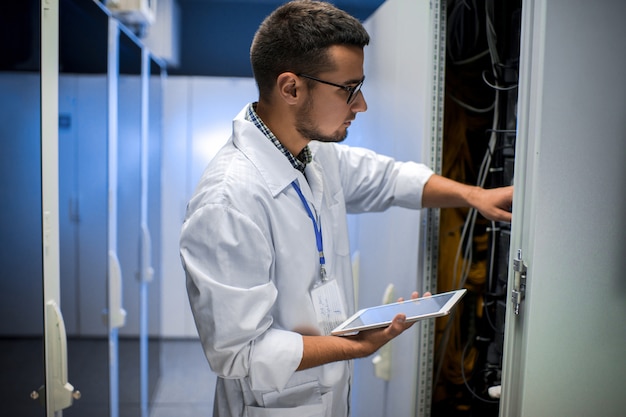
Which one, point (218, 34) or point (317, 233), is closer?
point (317, 233)

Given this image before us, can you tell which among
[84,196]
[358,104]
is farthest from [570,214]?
[84,196]

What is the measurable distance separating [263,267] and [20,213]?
25.5 inches

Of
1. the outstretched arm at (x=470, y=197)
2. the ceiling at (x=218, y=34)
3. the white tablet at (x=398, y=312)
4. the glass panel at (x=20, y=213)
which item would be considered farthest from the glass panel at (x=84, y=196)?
the ceiling at (x=218, y=34)

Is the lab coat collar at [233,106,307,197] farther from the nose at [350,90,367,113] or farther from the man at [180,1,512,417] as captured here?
the nose at [350,90,367,113]

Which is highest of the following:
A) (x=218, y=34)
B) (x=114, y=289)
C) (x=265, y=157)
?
(x=218, y=34)

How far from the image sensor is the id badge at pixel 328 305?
1.54 metres

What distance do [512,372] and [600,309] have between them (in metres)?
0.23

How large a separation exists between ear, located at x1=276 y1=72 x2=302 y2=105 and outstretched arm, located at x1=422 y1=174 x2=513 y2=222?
1.67 feet

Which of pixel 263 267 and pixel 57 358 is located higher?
pixel 263 267

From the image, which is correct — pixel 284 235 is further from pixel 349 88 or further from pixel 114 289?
pixel 114 289

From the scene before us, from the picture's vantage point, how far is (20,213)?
58.0 inches

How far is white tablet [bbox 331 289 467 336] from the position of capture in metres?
1.34

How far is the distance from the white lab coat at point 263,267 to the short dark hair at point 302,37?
0.18 meters

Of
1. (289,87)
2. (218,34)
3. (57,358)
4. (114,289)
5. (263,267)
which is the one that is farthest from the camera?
(218,34)
